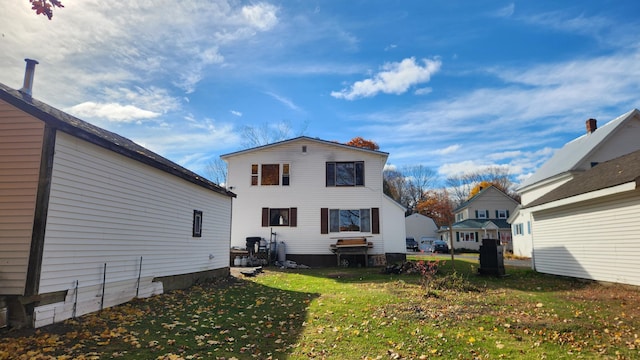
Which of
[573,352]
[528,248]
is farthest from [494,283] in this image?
[528,248]

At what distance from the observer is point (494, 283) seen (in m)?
14.0

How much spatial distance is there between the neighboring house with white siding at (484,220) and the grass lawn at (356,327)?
33065mm

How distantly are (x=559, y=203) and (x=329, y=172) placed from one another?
1179 cm

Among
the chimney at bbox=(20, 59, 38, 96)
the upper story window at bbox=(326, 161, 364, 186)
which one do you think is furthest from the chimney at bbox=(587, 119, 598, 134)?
the chimney at bbox=(20, 59, 38, 96)

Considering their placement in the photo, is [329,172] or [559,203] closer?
[559,203]

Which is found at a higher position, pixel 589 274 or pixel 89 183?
pixel 89 183

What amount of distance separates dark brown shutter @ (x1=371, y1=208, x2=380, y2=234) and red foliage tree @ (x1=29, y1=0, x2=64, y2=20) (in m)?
18.8

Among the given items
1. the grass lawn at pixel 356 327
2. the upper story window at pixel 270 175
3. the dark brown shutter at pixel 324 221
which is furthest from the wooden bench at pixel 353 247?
the grass lawn at pixel 356 327

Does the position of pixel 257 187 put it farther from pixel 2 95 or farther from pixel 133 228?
pixel 2 95

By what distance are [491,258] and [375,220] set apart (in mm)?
7351

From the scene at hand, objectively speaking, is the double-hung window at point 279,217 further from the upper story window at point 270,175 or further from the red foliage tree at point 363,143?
the red foliage tree at point 363,143

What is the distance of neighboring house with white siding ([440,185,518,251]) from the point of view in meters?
43.5

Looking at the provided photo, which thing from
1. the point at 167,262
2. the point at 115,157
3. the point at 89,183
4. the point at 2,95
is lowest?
the point at 167,262

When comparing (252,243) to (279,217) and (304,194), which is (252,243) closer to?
(279,217)
